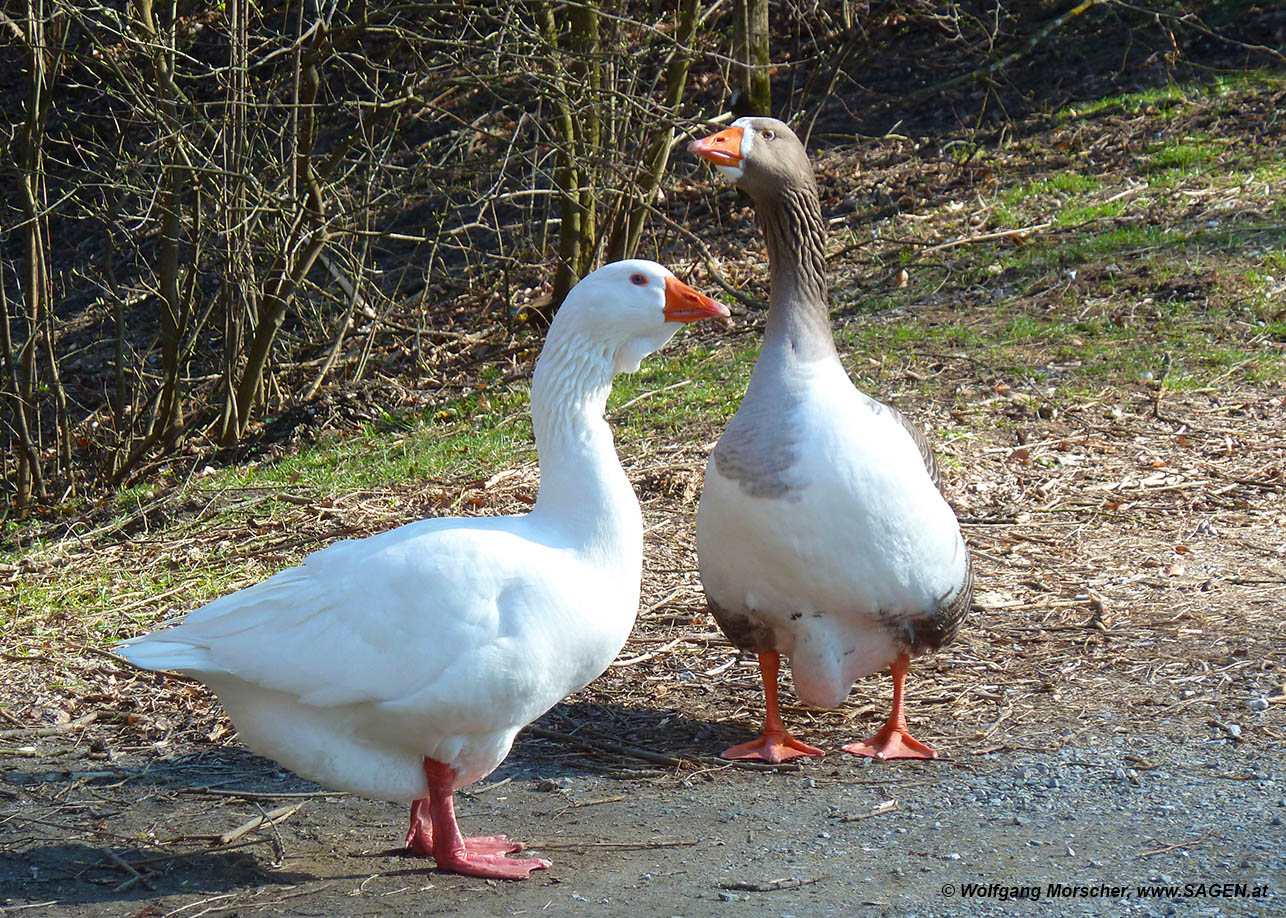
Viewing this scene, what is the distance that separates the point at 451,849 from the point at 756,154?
8.61 ft

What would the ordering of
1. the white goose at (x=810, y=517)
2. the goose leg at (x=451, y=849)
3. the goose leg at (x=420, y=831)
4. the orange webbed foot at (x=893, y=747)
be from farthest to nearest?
1. the orange webbed foot at (x=893, y=747)
2. the white goose at (x=810, y=517)
3. the goose leg at (x=420, y=831)
4. the goose leg at (x=451, y=849)

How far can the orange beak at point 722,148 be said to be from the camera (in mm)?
4719

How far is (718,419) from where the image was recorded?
812 centimetres

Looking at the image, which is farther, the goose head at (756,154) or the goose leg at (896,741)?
the goose head at (756,154)

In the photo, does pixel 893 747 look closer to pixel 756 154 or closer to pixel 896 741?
pixel 896 741

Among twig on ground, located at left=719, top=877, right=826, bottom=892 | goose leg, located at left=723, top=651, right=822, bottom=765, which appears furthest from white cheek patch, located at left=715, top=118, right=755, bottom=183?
twig on ground, located at left=719, top=877, right=826, bottom=892

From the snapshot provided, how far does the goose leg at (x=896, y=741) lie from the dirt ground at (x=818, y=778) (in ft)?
0.18

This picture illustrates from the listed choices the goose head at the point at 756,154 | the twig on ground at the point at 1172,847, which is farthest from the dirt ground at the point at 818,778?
the goose head at the point at 756,154

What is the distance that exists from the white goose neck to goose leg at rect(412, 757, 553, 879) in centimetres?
78

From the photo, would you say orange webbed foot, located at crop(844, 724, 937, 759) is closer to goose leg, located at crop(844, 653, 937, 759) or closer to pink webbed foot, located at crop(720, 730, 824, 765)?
goose leg, located at crop(844, 653, 937, 759)

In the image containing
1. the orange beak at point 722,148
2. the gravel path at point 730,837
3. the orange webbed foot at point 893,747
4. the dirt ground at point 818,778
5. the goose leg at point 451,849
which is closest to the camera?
the gravel path at point 730,837

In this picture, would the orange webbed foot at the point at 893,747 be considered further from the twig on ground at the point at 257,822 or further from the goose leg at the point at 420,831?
the twig on ground at the point at 257,822

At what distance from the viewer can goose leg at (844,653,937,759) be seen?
454 centimetres

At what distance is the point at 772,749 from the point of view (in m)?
4.62
